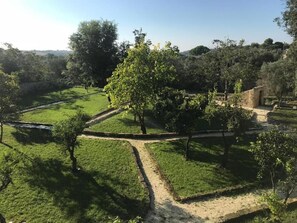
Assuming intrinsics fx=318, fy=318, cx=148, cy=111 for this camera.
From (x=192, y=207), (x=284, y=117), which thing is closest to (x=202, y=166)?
(x=192, y=207)

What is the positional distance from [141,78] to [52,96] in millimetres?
25927

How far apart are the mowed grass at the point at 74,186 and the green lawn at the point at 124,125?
336 cm

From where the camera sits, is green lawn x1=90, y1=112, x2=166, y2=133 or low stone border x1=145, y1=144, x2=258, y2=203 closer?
low stone border x1=145, y1=144, x2=258, y2=203

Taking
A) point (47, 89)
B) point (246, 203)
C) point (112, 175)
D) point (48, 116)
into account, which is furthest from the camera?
point (47, 89)

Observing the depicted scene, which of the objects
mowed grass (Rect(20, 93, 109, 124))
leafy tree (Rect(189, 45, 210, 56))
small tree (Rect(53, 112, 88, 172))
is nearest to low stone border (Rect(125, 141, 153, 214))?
small tree (Rect(53, 112, 88, 172))

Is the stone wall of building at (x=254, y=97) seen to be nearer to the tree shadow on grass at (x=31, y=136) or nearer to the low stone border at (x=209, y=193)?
the low stone border at (x=209, y=193)

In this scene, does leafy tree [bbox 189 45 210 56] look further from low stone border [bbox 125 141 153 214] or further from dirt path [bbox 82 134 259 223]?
dirt path [bbox 82 134 259 223]

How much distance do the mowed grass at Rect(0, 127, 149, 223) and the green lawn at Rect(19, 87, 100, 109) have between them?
678 inches

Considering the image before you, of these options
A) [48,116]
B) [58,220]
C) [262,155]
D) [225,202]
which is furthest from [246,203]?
[48,116]

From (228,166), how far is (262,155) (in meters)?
7.25

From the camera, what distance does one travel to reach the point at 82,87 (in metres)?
62.3

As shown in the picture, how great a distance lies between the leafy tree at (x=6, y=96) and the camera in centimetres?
3081

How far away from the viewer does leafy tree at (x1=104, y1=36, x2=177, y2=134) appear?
3225 centimetres

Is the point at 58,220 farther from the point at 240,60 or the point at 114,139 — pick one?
the point at 240,60
